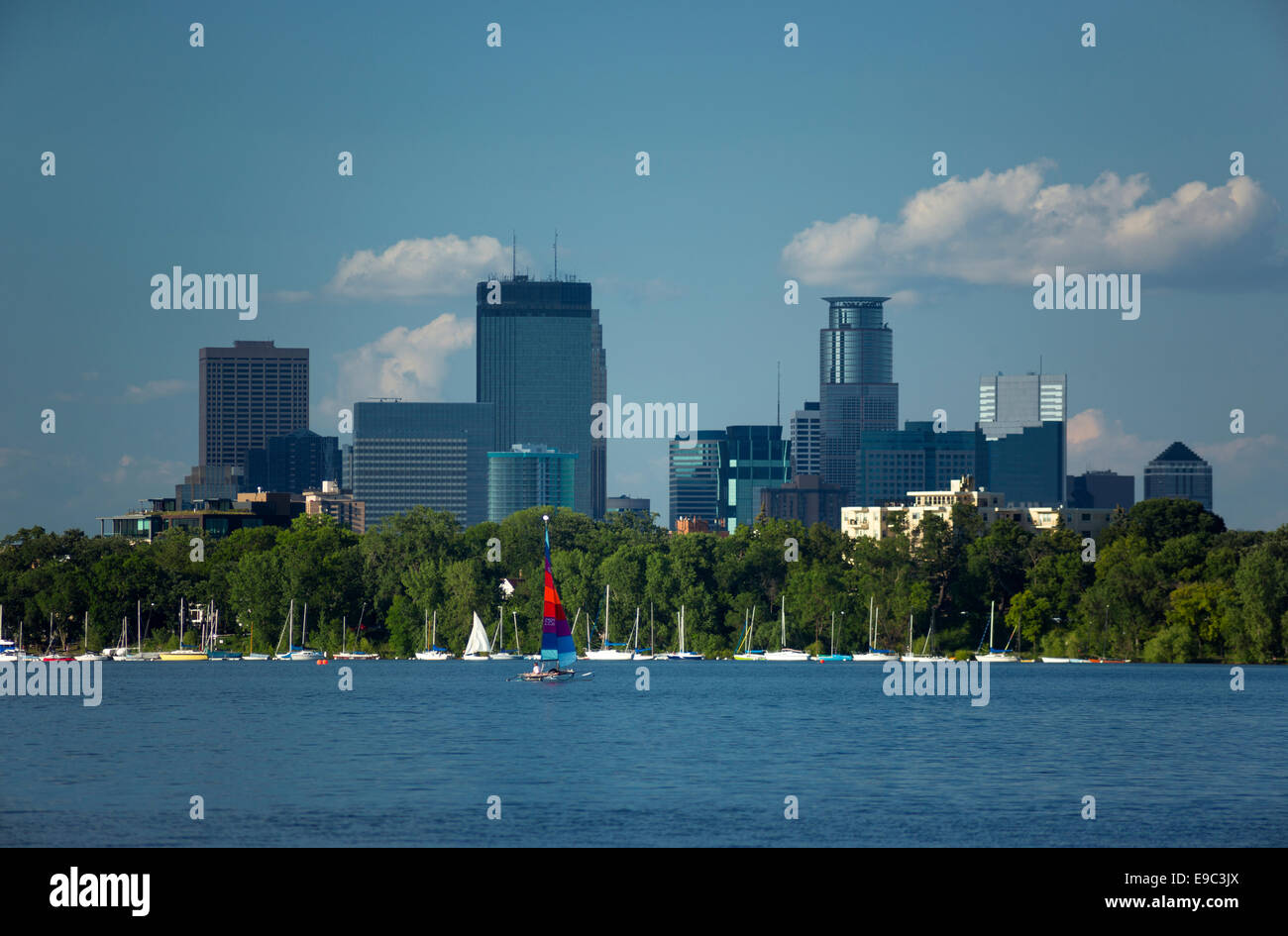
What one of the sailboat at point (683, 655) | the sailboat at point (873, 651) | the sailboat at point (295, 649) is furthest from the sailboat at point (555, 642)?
the sailboat at point (873, 651)

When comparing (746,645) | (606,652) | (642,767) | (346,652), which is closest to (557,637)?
(642,767)

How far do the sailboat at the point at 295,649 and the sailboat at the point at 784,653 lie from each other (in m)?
44.6

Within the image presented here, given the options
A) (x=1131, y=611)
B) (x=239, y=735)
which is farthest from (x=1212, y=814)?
(x=1131, y=611)

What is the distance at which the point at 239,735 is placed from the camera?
8000 centimetres

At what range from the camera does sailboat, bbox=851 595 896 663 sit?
563 ft

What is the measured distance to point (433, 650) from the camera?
17312cm

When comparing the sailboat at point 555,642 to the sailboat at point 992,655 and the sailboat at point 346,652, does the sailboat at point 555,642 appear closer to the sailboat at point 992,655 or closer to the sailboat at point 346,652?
the sailboat at point 346,652

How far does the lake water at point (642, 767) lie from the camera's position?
48219 mm

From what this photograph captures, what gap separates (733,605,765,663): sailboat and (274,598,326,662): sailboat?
136ft

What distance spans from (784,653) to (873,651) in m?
9.41

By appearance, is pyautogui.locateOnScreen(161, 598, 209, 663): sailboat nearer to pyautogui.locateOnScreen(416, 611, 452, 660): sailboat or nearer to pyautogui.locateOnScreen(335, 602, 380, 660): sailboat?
pyautogui.locateOnScreen(335, 602, 380, 660): sailboat

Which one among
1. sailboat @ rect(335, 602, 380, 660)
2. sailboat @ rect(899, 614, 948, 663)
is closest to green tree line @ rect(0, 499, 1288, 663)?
sailboat @ rect(335, 602, 380, 660)
